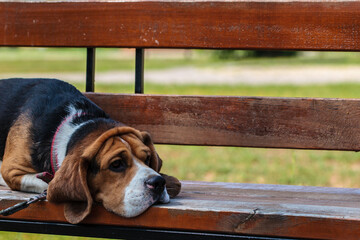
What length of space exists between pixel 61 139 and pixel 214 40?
101 centimetres

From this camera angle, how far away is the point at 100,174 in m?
2.88

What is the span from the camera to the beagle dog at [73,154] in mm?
2746

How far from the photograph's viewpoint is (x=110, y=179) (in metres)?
2.87

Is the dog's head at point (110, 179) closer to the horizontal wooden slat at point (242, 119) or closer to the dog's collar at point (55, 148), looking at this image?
the dog's collar at point (55, 148)

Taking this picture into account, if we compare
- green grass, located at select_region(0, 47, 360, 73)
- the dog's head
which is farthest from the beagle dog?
green grass, located at select_region(0, 47, 360, 73)

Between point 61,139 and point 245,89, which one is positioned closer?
point 61,139

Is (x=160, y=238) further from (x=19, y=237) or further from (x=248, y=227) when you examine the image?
(x=19, y=237)

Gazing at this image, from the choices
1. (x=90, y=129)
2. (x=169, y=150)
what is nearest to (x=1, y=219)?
(x=90, y=129)

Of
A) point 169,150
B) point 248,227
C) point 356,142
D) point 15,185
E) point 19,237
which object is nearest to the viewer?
point 248,227

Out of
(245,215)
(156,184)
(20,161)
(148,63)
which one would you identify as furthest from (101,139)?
(148,63)

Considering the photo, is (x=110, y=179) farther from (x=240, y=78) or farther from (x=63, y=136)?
(x=240, y=78)

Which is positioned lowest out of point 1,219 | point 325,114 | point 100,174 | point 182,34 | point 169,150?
point 169,150

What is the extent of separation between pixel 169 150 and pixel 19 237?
3596 millimetres

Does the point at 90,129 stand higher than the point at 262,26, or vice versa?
the point at 262,26
